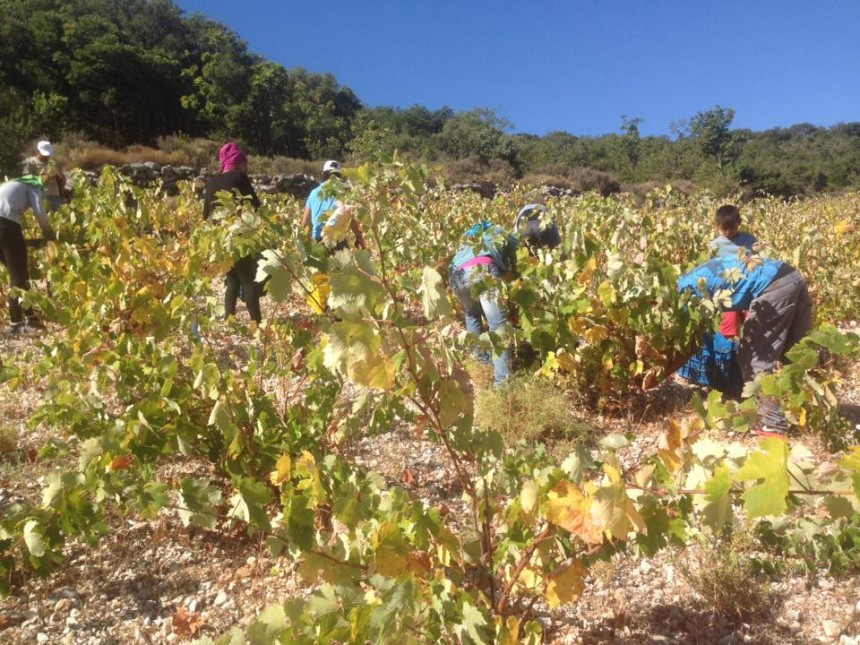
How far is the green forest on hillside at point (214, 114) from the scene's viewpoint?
2298 cm

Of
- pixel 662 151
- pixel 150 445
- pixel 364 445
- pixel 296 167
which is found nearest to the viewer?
pixel 150 445

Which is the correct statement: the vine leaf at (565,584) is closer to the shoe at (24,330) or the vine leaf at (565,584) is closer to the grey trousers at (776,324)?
the grey trousers at (776,324)

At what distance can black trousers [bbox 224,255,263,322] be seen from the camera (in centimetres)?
382

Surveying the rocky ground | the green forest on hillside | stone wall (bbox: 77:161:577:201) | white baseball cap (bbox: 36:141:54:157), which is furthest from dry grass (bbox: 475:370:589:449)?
the green forest on hillside

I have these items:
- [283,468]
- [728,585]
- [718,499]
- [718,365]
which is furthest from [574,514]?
[718,365]

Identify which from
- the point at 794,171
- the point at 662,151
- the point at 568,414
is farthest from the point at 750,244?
the point at 662,151

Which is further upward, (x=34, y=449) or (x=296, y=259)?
(x=296, y=259)

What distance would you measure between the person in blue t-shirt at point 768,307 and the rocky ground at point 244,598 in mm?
1091

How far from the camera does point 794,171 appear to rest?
36188 millimetres

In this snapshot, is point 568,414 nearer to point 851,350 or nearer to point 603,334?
point 603,334

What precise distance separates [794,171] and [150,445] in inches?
1704

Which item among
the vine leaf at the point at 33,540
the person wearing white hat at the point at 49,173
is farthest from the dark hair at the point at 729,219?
the person wearing white hat at the point at 49,173

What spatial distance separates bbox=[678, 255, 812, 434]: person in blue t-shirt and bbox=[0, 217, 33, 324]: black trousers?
430cm

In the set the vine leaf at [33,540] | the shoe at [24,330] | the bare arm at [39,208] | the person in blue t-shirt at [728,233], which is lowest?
the vine leaf at [33,540]
